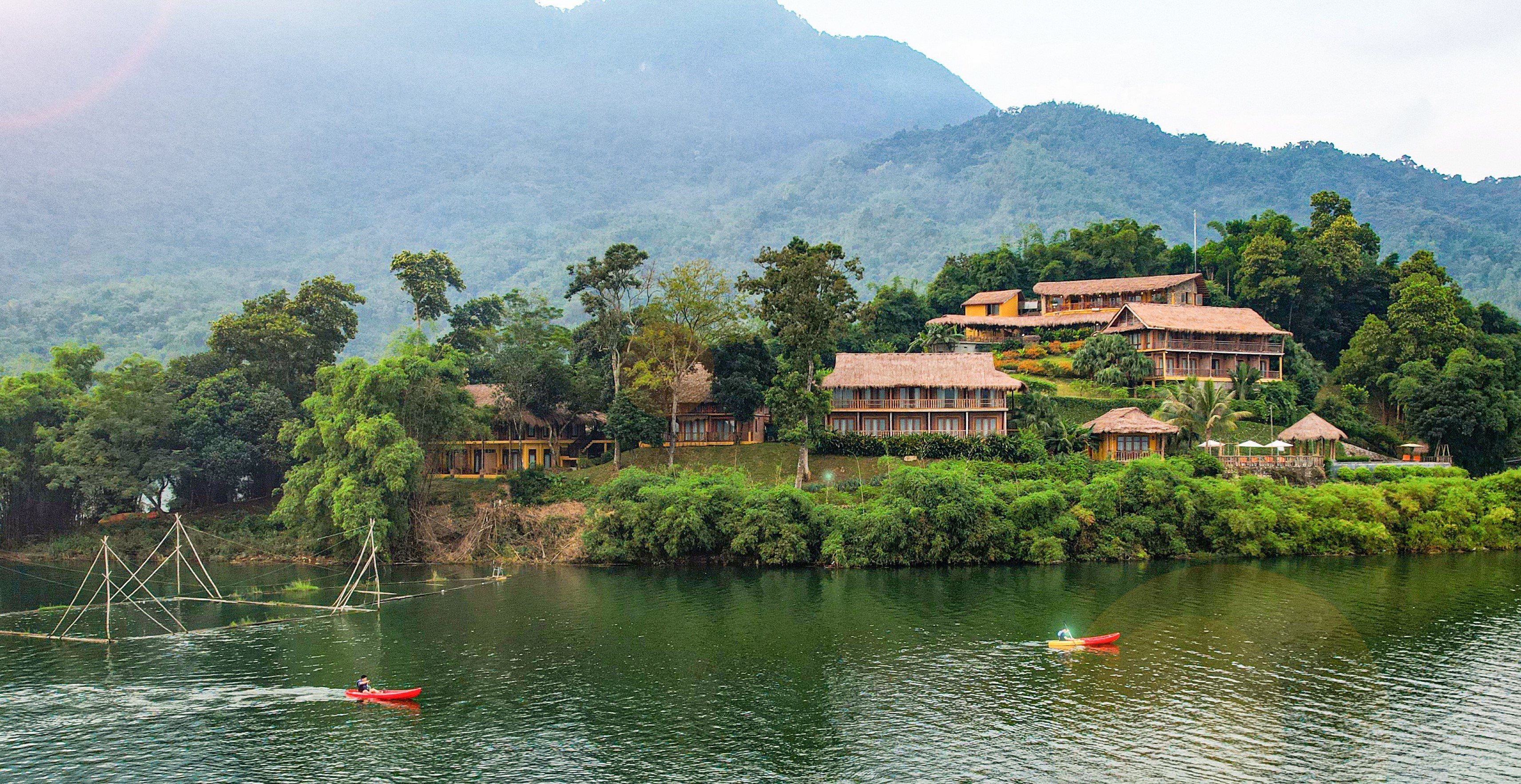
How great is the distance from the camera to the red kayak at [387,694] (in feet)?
103

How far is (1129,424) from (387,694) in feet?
153

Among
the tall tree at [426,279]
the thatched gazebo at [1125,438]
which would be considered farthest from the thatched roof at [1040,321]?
the tall tree at [426,279]

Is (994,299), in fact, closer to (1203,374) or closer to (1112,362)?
(1112,362)

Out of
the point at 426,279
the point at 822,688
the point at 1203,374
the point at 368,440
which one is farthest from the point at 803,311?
the point at 426,279

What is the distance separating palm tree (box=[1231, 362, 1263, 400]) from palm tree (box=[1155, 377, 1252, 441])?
8.29m

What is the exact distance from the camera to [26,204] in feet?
544

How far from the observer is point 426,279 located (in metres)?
86.4

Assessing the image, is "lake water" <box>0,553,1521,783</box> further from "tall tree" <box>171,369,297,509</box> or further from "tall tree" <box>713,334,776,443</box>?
"tall tree" <box>713,334,776,443</box>

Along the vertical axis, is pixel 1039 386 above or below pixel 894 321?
below

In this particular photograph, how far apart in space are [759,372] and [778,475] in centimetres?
896

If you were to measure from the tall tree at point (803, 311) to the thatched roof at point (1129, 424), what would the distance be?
1674 centimetres

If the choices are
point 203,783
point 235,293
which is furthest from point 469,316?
point 235,293

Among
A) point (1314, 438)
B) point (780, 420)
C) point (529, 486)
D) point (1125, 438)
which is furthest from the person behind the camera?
point (1125, 438)

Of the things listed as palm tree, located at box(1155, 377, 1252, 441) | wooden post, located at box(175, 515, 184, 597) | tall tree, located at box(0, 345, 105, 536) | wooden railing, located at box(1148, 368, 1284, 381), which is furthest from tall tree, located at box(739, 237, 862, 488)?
tall tree, located at box(0, 345, 105, 536)
